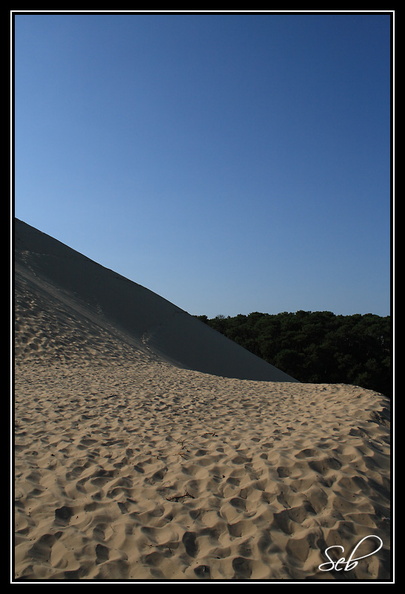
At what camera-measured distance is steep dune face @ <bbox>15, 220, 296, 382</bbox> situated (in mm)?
20156

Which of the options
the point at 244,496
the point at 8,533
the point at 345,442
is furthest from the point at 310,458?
the point at 8,533

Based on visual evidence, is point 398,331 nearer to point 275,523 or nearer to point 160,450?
point 275,523

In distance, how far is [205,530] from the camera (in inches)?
148

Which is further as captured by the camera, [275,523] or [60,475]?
[60,475]

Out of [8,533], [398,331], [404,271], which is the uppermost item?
[404,271]

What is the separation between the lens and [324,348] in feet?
110

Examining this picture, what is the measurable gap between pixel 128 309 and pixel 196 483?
19906 mm

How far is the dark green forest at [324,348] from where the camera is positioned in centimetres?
3297

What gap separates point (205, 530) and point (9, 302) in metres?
2.64
